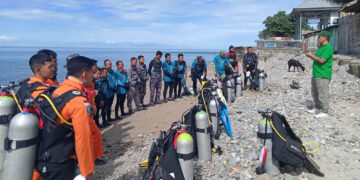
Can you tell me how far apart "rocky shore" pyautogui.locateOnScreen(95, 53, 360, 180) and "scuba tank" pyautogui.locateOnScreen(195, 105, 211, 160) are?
180mm

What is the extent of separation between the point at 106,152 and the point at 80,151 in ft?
12.0

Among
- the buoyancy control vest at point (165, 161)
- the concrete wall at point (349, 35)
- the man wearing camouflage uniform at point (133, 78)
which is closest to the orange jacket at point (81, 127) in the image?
the buoyancy control vest at point (165, 161)

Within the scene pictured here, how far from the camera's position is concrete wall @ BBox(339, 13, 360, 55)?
629 inches

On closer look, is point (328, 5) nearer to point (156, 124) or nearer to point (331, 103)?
point (331, 103)

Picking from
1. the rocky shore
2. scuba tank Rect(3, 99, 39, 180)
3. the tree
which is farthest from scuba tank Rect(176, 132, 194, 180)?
the tree

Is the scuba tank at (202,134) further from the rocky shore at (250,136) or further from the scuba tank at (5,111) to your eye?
the scuba tank at (5,111)

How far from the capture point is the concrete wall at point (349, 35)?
16.0 metres

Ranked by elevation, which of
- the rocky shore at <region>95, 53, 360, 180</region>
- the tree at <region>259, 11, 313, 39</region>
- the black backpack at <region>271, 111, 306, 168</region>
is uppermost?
the tree at <region>259, 11, 313, 39</region>

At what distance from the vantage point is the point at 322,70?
5.96m

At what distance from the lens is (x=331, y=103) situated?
756 cm

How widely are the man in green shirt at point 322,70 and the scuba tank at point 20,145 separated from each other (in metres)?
5.88

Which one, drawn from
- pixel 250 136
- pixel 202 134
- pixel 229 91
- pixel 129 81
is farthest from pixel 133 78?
pixel 202 134

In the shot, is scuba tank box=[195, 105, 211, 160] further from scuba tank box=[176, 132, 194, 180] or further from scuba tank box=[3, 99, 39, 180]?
scuba tank box=[3, 99, 39, 180]

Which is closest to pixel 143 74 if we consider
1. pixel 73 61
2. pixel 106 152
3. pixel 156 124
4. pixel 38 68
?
pixel 156 124
